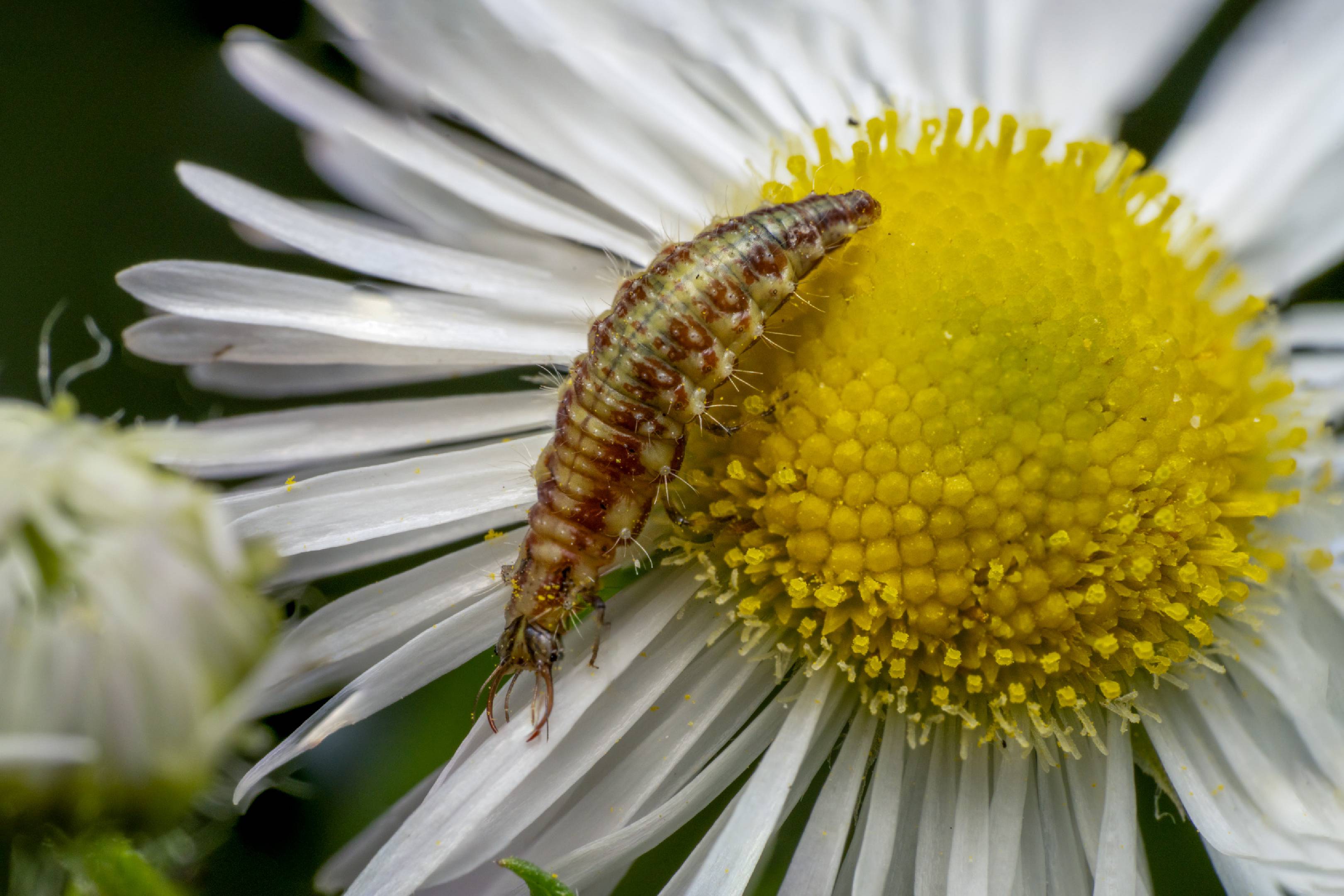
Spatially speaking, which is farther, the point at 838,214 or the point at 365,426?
the point at 365,426

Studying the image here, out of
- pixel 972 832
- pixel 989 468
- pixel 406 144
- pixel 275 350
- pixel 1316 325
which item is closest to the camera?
pixel 989 468

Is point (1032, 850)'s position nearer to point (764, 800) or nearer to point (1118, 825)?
point (1118, 825)

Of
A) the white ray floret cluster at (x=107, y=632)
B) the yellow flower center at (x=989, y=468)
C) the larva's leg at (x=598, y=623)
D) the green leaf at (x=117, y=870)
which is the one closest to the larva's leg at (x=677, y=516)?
the yellow flower center at (x=989, y=468)

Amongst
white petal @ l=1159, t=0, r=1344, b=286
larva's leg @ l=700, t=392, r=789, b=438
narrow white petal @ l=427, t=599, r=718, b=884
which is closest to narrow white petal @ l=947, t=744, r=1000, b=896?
narrow white petal @ l=427, t=599, r=718, b=884

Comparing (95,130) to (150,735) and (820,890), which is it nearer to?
(150,735)

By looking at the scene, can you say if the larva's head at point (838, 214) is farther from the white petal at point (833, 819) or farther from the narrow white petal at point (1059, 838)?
the narrow white petal at point (1059, 838)

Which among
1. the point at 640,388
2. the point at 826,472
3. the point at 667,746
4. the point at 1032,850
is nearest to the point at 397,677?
the point at 667,746
